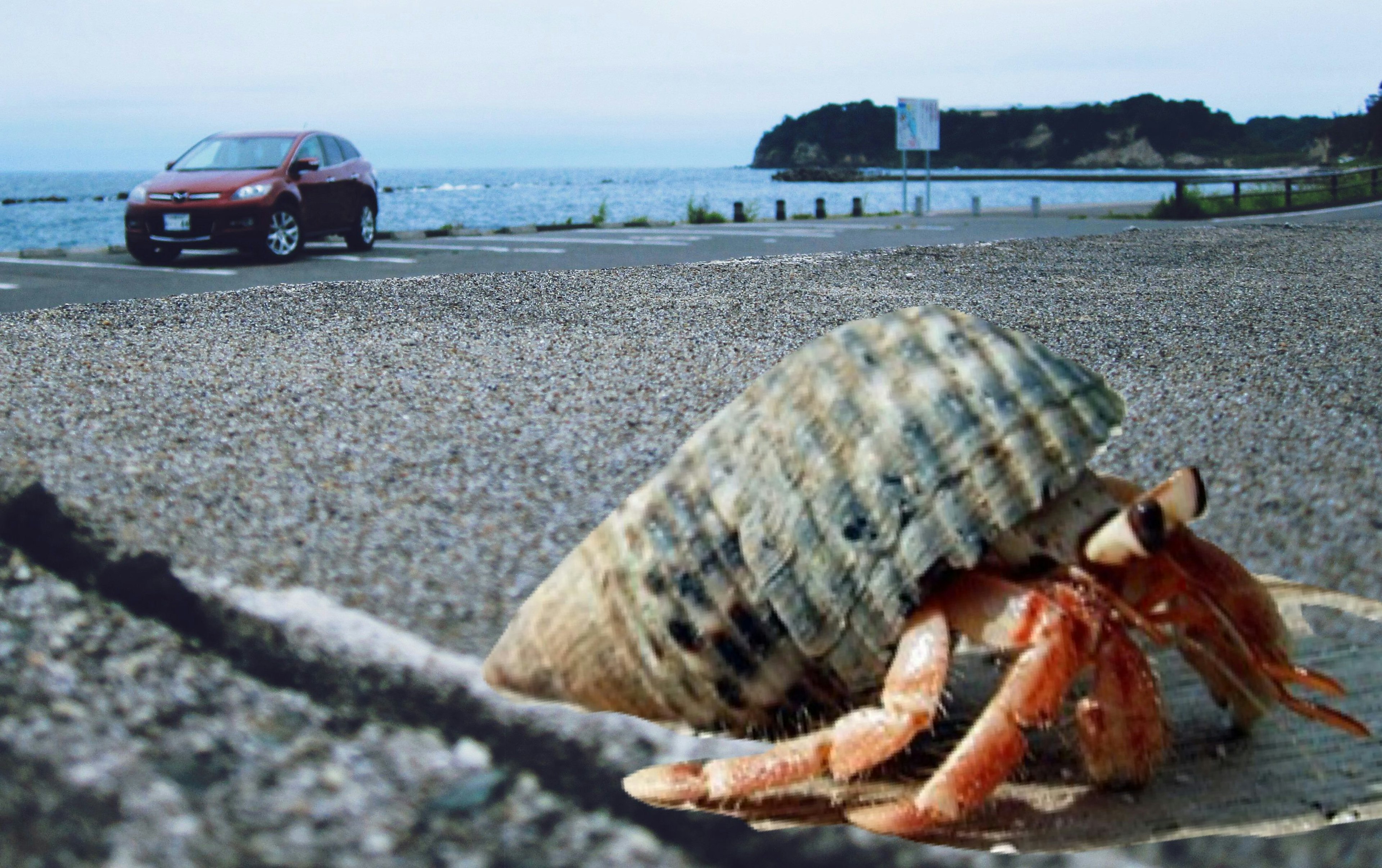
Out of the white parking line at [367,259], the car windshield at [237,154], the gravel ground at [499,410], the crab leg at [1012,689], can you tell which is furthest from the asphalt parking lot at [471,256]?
the crab leg at [1012,689]

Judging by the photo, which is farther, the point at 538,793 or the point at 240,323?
the point at 240,323

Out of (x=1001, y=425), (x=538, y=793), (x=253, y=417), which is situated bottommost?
(x=538, y=793)

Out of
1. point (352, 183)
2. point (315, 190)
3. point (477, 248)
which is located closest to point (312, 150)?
point (352, 183)

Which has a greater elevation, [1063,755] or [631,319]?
[631,319]

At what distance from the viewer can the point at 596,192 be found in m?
111

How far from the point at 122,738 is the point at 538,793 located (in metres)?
0.76

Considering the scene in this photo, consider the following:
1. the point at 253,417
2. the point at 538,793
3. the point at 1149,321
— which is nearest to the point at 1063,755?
the point at 538,793

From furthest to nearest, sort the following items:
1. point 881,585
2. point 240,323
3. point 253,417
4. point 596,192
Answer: point 596,192 → point 240,323 → point 253,417 → point 881,585

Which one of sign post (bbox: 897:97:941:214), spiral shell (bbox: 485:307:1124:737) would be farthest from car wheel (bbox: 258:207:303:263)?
sign post (bbox: 897:97:941:214)

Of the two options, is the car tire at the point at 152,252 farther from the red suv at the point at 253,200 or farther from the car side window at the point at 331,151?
the car side window at the point at 331,151

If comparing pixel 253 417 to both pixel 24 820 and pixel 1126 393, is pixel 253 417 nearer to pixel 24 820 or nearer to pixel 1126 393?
pixel 24 820

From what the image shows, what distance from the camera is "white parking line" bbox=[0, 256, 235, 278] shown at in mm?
11305

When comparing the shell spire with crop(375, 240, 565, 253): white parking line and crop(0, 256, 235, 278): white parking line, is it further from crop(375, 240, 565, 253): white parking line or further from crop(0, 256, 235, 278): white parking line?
crop(375, 240, 565, 253): white parking line

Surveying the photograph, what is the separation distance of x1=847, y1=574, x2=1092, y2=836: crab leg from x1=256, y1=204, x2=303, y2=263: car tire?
1194 centimetres
